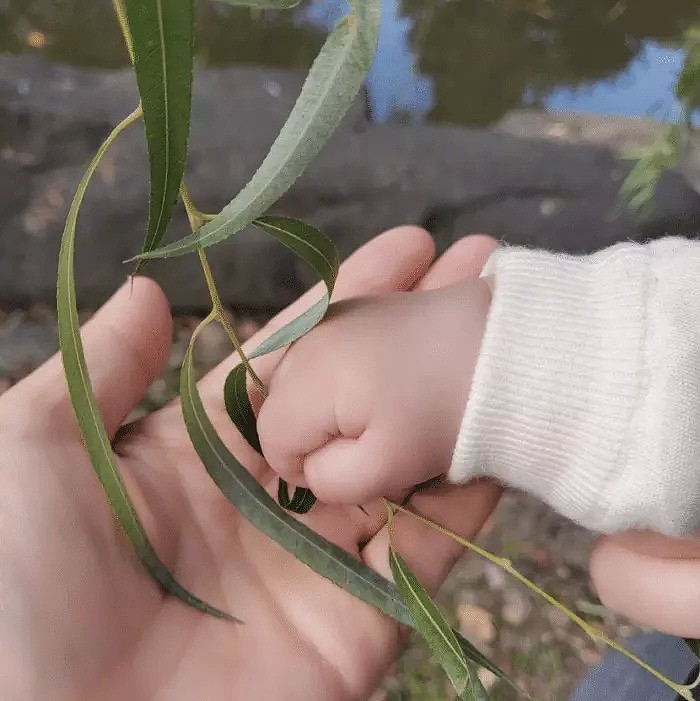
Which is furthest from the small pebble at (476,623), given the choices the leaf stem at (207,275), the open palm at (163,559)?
the leaf stem at (207,275)

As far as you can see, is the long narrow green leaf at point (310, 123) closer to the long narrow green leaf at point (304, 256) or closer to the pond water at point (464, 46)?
the long narrow green leaf at point (304, 256)

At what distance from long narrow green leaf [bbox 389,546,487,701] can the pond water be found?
52.9 inches

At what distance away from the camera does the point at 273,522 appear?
0.64 metres

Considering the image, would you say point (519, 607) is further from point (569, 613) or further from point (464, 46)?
point (464, 46)

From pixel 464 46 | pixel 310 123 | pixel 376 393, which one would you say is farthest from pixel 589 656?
pixel 464 46

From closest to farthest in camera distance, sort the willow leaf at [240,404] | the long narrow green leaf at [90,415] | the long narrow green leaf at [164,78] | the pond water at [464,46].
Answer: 1. the long narrow green leaf at [164,78]
2. the long narrow green leaf at [90,415]
3. the willow leaf at [240,404]
4. the pond water at [464,46]

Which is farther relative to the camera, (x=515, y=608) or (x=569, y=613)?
(x=515, y=608)

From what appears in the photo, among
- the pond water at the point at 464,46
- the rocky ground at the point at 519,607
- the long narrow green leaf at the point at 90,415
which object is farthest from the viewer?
the pond water at the point at 464,46

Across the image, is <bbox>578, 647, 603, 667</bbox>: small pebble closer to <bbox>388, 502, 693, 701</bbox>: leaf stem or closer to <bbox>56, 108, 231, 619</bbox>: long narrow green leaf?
<bbox>388, 502, 693, 701</bbox>: leaf stem

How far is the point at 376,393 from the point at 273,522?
0.14m

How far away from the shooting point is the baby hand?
0.61m

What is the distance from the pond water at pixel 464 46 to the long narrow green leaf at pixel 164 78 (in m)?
1.39

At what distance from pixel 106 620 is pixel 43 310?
0.97 meters

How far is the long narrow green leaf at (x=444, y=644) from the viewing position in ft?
1.92
